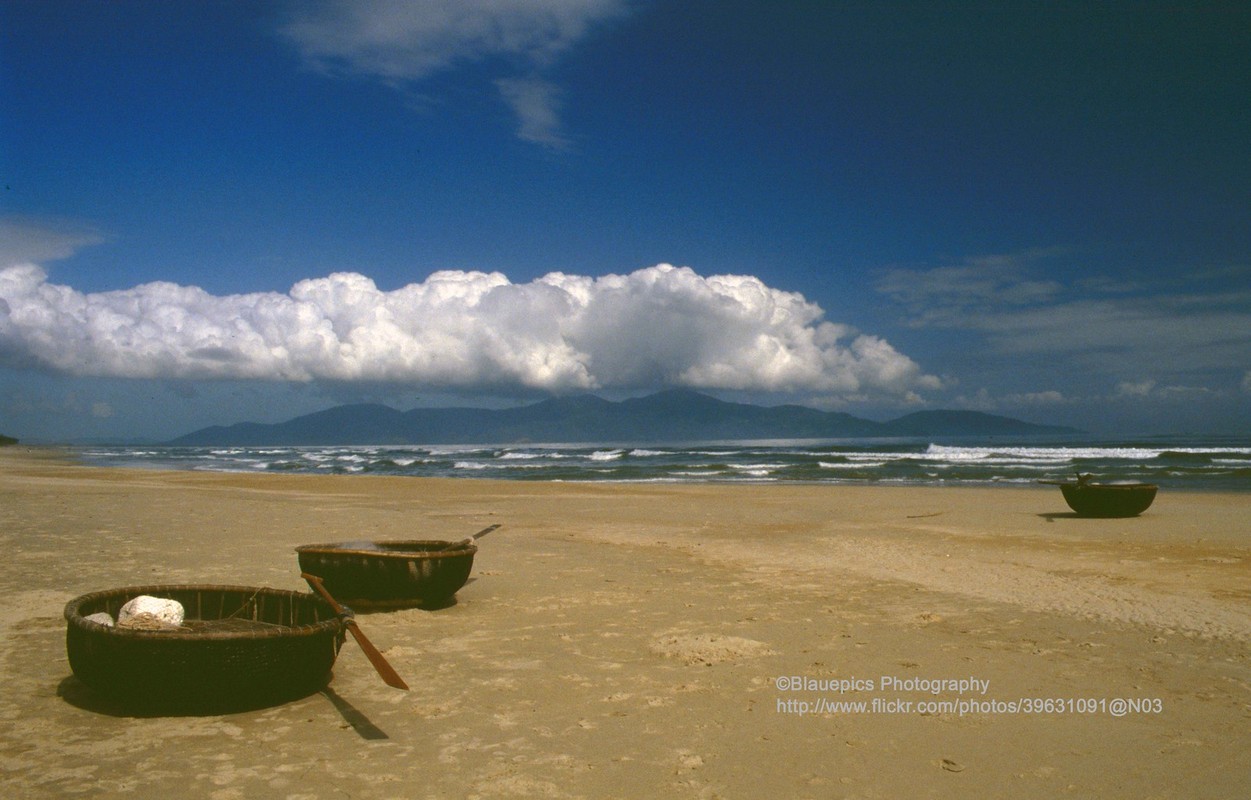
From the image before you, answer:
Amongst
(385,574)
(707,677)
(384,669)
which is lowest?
(707,677)

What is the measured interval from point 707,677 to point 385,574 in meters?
A: 3.56

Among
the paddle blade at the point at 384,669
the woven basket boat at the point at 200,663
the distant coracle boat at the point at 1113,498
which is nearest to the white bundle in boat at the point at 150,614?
the woven basket boat at the point at 200,663

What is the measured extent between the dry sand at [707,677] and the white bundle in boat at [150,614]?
524 mm

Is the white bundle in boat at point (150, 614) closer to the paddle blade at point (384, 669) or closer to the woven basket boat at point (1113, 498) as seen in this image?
the paddle blade at point (384, 669)

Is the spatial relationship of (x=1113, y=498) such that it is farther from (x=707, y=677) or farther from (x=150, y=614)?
(x=150, y=614)

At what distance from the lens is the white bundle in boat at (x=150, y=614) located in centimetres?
588

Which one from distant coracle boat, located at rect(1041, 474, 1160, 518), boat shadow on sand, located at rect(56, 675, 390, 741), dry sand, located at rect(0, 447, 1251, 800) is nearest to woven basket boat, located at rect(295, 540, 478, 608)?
dry sand, located at rect(0, 447, 1251, 800)

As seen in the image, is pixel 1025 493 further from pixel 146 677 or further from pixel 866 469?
pixel 146 677

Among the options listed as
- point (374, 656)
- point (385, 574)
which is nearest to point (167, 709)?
point (374, 656)

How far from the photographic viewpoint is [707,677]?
19.6ft

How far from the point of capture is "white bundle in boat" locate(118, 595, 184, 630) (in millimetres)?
5883

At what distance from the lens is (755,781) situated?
4242 millimetres

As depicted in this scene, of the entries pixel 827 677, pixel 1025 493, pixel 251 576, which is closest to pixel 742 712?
pixel 827 677

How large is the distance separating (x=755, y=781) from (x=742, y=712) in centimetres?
102
